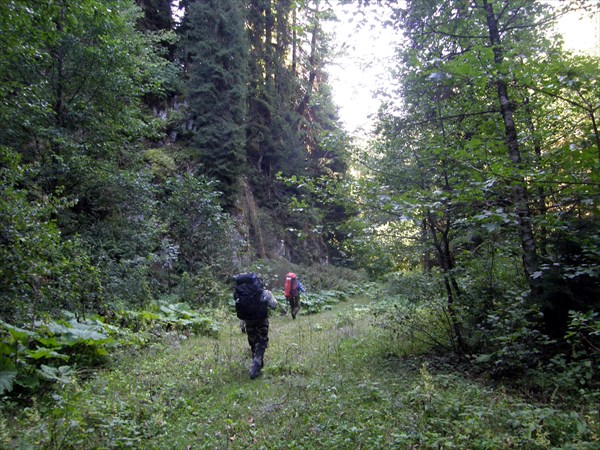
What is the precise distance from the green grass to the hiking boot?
10 centimetres

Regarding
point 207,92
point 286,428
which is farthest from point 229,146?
point 286,428

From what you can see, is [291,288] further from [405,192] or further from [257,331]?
[405,192]

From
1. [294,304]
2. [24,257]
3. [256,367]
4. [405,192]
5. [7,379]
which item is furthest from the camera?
[294,304]

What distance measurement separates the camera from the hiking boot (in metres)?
6.55

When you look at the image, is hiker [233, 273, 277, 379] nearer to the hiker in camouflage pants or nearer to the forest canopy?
the hiker in camouflage pants

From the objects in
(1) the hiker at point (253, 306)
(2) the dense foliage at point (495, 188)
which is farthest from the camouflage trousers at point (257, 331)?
(2) the dense foliage at point (495, 188)

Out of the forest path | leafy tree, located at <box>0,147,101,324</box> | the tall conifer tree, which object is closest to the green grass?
the forest path

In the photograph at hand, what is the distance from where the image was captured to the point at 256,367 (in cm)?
667

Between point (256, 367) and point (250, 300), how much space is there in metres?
1.16

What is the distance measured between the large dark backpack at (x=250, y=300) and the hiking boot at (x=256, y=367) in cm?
72

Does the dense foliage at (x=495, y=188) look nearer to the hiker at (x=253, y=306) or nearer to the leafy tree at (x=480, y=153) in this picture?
the leafy tree at (x=480, y=153)

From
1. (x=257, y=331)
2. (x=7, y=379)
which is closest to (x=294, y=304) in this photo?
(x=257, y=331)

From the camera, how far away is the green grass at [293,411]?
3.77 metres

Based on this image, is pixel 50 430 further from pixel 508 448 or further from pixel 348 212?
pixel 348 212
